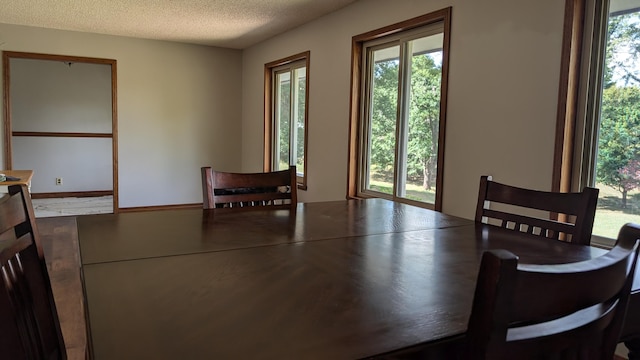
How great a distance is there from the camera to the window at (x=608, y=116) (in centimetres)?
217

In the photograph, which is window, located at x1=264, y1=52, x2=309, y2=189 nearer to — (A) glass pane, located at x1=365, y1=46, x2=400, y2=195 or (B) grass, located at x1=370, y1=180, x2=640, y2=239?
(A) glass pane, located at x1=365, y1=46, x2=400, y2=195

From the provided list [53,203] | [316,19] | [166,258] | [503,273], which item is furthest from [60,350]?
[53,203]

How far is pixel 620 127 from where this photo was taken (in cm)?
223

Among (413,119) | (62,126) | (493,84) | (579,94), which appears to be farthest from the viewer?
(62,126)

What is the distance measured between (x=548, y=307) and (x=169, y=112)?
612 cm

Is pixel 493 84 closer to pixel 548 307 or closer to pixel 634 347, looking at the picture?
A: pixel 634 347

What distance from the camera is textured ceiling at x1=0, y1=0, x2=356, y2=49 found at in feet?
13.8

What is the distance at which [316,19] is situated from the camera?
462 cm

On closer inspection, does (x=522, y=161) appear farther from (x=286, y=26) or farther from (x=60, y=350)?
(x=286, y=26)

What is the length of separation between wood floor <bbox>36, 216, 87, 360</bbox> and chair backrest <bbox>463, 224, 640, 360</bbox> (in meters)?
0.98

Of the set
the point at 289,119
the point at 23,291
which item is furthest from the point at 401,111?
the point at 23,291

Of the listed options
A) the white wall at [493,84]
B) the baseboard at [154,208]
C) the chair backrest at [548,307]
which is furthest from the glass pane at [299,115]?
the chair backrest at [548,307]

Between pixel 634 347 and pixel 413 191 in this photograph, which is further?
pixel 413 191

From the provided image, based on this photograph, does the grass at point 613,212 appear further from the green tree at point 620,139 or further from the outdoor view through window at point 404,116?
the outdoor view through window at point 404,116
